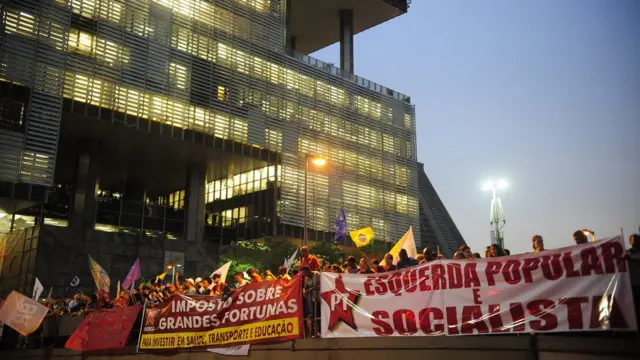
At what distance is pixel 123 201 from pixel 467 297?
45014 millimetres

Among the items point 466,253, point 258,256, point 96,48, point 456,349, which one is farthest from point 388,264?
point 96,48

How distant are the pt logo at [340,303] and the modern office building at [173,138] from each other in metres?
26.3

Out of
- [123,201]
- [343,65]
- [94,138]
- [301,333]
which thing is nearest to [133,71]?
[94,138]

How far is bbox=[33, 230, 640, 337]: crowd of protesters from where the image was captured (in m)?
11.4

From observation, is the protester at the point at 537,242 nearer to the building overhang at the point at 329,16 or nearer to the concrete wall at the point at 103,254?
the concrete wall at the point at 103,254

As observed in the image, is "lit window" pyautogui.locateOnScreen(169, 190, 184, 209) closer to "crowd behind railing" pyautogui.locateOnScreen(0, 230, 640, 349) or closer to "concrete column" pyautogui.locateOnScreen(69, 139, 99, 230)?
"concrete column" pyautogui.locateOnScreen(69, 139, 99, 230)

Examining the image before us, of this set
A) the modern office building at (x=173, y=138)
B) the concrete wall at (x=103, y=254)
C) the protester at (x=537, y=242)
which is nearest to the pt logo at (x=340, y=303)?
the protester at (x=537, y=242)

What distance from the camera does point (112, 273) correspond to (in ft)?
146

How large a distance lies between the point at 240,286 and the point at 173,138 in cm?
3624

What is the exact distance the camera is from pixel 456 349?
9.88m

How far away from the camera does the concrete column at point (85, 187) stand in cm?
4525

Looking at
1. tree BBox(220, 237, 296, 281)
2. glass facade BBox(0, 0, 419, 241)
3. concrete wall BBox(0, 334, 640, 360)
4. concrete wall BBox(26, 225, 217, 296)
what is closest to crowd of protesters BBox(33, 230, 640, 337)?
concrete wall BBox(0, 334, 640, 360)

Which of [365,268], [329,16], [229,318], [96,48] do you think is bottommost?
[229,318]

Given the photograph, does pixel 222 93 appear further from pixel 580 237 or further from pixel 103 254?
pixel 580 237
